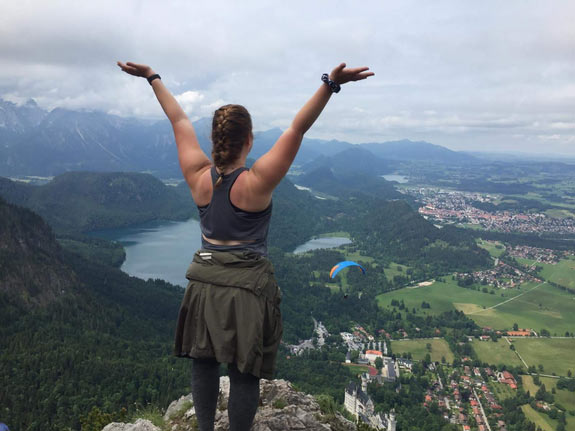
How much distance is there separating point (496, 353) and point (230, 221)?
5387 centimetres

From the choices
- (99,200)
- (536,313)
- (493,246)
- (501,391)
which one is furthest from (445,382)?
(99,200)

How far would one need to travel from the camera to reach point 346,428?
4.44m

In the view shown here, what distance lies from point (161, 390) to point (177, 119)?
3136 centimetres

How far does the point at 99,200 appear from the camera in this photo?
5600 inches

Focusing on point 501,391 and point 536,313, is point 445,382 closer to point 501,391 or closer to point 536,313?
point 501,391

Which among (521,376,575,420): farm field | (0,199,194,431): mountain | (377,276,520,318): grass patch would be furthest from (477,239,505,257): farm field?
(0,199,194,431): mountain

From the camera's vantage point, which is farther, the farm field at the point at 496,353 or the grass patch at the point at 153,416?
the farm field at the point at 496,353

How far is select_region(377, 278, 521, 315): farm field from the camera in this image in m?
63.0

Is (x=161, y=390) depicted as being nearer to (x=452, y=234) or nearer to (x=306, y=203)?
(x=452, y=234)

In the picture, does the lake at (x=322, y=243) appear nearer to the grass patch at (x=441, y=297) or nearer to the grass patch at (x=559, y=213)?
the grass patch at (x=441, y=297)

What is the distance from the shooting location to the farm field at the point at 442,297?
6297cm

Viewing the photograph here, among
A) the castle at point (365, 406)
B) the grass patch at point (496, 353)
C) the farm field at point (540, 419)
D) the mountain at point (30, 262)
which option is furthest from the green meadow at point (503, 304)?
the mountain at point (30, 262)

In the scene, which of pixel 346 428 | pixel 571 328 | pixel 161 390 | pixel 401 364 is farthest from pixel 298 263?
pixel 346 428

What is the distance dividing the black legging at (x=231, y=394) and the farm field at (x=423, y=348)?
48632mm
